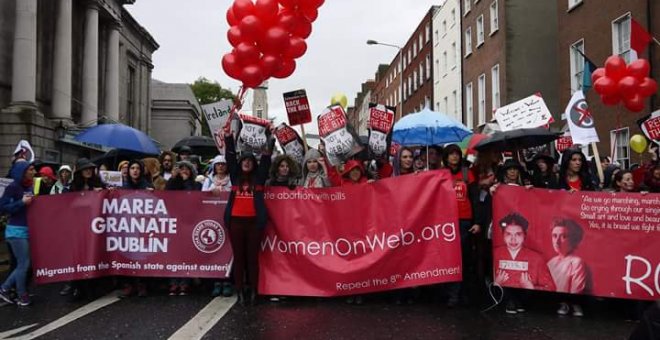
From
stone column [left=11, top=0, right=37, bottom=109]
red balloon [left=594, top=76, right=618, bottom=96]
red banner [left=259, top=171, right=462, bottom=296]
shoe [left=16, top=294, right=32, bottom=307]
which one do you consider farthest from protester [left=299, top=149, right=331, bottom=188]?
stone column [left=11, top=0, right=37, bottom=109]

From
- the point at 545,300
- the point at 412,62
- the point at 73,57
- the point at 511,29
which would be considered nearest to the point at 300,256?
the point at 545,300

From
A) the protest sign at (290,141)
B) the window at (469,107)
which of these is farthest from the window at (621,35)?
the window at (469,107)

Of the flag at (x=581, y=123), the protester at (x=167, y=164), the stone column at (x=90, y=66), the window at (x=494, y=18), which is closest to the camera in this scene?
the flag at (x=581, y=123)

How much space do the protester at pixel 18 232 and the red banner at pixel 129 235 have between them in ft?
0.38

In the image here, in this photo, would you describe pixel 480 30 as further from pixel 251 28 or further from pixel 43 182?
pixel 43 182

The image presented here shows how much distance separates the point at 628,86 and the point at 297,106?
18.9 ft

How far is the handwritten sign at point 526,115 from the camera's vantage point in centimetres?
885

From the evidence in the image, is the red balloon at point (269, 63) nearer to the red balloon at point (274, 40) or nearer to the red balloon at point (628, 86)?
the red balloon at point (274, 40)

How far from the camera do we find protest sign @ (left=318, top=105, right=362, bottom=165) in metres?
7.37

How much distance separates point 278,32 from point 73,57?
1028 inches

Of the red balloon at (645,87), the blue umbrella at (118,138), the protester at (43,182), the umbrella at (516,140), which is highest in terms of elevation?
the red balloon at (645,87)

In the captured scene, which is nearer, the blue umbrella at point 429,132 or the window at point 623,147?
the blue umbrella at point 429,132

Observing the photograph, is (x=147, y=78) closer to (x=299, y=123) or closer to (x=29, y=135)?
(x=29, y=135)

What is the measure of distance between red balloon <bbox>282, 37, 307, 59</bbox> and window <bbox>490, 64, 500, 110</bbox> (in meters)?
21.5
